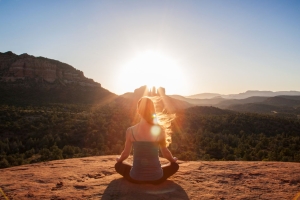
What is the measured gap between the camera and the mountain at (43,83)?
57219 millimetres

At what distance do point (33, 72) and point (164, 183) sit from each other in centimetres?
7596

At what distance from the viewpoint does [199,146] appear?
2012 centimetres

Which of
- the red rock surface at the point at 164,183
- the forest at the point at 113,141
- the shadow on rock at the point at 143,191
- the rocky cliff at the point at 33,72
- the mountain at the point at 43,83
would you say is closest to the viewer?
the shadow on rock at the point at 143,191

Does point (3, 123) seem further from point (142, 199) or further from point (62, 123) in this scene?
point (142, 199)

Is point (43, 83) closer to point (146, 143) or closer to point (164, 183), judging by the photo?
point (164, 183)

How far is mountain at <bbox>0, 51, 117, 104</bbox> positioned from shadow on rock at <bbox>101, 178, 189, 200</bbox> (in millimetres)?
55151

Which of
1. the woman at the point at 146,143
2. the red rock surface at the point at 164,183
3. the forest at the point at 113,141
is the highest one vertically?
the woman at the point at 146,143

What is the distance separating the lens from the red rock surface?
3.89 m

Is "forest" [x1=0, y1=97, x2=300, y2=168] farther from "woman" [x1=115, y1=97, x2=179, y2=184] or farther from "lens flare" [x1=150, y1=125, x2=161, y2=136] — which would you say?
"lens flare" [x1=150, y1=125, x2=161, y2=136]

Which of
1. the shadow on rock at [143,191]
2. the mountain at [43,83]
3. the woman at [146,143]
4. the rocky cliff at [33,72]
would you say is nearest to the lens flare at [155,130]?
the woman at [146,143]

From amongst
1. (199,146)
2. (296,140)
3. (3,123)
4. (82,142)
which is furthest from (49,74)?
(296,140)

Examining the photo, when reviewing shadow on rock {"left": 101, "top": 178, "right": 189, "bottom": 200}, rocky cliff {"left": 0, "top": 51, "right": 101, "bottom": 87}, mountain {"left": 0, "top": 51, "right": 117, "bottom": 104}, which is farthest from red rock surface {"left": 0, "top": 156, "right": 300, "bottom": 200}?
rocky cliff {"left": 0, "top": 51, "right": 101, "bottom": 87}

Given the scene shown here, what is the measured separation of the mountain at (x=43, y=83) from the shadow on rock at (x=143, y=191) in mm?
55151

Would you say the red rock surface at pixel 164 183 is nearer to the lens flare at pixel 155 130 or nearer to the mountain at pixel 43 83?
the lens flare at pixel 155 130
